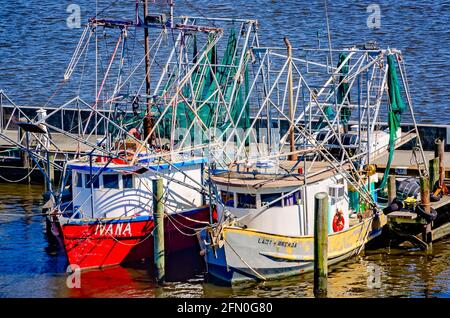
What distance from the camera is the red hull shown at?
4849cm

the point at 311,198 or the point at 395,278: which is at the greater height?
the point at 311,198

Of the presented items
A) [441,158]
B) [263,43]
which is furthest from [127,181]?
[263,43]

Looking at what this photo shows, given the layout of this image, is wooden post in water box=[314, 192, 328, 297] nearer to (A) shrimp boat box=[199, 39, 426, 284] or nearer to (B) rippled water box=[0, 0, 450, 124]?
(A) shrimp boat box=[199, 39, 426, 284]

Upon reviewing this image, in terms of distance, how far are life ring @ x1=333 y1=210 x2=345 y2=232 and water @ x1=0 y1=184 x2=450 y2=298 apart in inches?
57.6

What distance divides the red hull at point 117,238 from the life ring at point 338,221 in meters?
5.32

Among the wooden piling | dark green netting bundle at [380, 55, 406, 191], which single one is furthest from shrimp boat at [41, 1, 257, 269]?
dark green netting bundle at [380, 55, 406, 191]

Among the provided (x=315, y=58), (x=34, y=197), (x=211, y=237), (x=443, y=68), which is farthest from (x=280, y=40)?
(x=211, y=237)

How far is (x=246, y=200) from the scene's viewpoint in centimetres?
4647

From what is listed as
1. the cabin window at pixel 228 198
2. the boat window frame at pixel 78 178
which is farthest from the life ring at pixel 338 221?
the boat window frame at pixel 78 178

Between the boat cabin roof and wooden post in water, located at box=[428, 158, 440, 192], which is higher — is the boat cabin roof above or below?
above

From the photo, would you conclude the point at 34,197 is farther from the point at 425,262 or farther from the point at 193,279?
the point at 425,262

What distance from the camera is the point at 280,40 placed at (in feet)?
298

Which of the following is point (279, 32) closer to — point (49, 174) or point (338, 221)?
point (49, 174)
